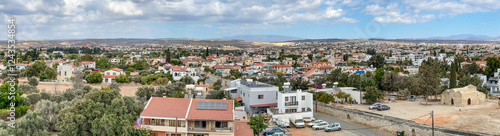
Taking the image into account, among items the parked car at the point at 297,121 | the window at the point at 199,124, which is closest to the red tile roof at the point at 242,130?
the window at the point at 199,124

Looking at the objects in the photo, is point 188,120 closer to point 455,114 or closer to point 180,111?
point 180,111

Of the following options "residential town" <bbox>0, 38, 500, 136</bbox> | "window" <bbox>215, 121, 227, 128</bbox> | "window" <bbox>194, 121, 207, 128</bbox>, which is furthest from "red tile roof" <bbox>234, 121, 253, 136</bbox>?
"window" <bbox>194, 121, 207, 128</bbox>

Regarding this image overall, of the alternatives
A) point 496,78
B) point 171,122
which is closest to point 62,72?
point 171,122

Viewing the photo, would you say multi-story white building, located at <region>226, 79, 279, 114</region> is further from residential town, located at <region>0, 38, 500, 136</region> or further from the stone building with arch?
the stone building with arch

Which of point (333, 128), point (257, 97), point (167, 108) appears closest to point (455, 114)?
point (333, 128)

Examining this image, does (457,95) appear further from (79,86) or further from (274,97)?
(79,86)

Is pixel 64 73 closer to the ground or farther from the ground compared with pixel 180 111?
closer to the ground
